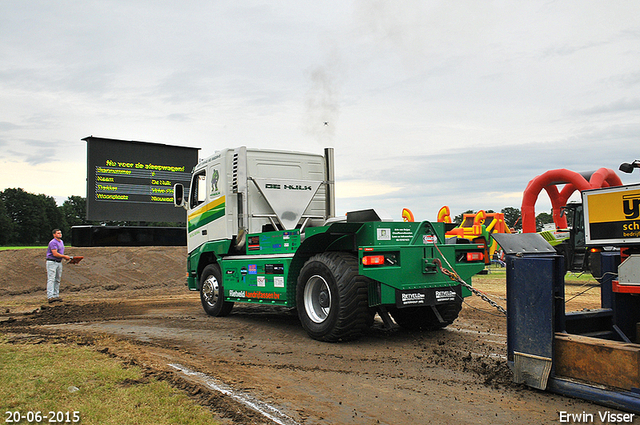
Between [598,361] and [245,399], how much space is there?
305 cm

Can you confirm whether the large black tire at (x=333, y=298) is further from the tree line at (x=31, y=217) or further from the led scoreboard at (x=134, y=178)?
the tree line at (x=31, y=217)

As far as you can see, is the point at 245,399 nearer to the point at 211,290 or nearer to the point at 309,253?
the point at 309,253

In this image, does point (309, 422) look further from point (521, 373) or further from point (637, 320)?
point (637, 320)

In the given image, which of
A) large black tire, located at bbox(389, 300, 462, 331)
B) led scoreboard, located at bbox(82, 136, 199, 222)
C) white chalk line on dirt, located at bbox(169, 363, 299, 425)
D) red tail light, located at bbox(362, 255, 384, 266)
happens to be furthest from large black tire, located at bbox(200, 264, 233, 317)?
led scoreboard, located at bbox(82, 136, 199, 222)

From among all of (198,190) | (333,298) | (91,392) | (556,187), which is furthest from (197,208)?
(556,187)

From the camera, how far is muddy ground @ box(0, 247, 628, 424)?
433 cm

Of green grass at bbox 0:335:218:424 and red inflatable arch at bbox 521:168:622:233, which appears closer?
green grass at bbox 0:335:218:424

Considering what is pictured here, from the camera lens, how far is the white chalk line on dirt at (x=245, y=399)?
415 centimetres

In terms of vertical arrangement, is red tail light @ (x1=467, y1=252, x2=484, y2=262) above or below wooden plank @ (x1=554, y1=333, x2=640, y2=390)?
above

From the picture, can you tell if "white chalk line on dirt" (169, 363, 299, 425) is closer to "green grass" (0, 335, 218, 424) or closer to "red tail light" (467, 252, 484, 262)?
"green grass" (0, 335, 218, 424)

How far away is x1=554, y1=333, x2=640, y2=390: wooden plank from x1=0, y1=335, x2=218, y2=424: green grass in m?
3.09

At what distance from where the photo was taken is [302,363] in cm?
611

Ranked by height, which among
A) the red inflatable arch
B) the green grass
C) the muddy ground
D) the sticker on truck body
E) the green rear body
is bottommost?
the muddy ground

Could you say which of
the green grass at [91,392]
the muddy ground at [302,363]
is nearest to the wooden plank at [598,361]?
the muddy ground at [302,363]
